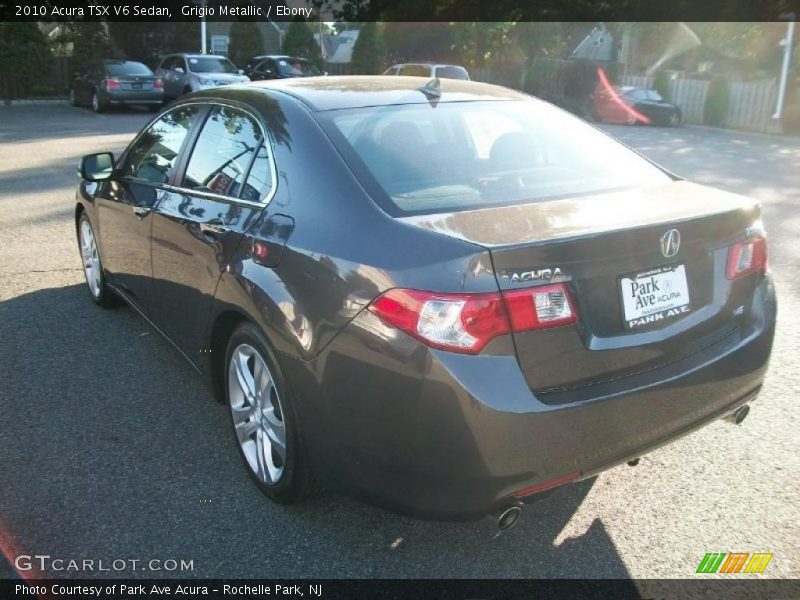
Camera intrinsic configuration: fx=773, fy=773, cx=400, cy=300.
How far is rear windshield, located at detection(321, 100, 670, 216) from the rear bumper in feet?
1.97

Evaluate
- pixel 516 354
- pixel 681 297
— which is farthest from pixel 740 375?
pixel 516 354

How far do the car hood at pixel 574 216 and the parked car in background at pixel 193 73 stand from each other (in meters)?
21.5

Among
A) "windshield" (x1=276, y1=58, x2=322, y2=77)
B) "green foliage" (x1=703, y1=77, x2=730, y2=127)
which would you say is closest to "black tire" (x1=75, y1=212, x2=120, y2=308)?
"windshield" (x1=276, y1=58, x2=322, y2=77)

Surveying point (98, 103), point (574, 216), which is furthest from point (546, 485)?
point (98, 103)

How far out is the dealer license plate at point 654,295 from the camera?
2.53 m

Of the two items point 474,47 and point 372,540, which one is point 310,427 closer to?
point 372,540

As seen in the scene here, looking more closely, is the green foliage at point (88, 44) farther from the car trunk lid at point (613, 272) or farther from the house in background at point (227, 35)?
the car trunk lid at point (613, 272)

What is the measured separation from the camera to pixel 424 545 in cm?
287

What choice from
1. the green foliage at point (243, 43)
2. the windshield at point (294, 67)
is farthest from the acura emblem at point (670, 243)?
the green foliage at point (243, 43)

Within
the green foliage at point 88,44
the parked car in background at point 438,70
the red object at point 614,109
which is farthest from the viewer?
the green foliage at point 88,44

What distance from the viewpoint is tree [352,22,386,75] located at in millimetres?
37719

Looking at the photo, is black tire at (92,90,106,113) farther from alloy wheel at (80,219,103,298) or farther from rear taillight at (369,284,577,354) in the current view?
rear taillight at (369,284,577,354)

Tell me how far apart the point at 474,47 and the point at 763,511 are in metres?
36.9

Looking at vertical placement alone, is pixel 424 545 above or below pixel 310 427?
below
